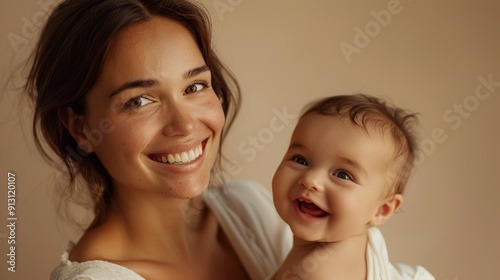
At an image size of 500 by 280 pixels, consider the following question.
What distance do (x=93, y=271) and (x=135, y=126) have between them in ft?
1.09

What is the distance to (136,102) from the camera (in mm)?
1386

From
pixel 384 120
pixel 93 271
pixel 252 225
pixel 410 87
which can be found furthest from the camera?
pixel 410 87

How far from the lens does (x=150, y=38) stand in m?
1.38

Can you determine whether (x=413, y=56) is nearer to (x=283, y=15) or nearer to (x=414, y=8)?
(x=414, y=8)

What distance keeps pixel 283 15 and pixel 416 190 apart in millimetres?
873

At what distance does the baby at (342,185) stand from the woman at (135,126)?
24 cm

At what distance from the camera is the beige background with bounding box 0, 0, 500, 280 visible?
231 cm

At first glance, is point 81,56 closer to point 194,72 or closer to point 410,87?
point 194,72

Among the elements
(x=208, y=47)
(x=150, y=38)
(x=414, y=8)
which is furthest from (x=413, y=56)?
(x=150, y=38)

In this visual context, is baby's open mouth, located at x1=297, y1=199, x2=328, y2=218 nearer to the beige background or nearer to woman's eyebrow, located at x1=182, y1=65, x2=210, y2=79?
woman's eyebrow, located at x1=182, y1=65, x2=210, y2=79

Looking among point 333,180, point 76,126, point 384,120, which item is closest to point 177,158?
point 76,126

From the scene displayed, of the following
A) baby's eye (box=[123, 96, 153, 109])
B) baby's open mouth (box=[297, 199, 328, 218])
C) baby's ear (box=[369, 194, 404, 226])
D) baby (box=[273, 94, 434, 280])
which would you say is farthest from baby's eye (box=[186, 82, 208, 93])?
baby's ear (box=[369, 194, 404, 226])

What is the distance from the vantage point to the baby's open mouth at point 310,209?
1.40m

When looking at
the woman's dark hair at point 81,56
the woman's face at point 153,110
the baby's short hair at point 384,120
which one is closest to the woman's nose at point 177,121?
the woman's face at point 153,110
